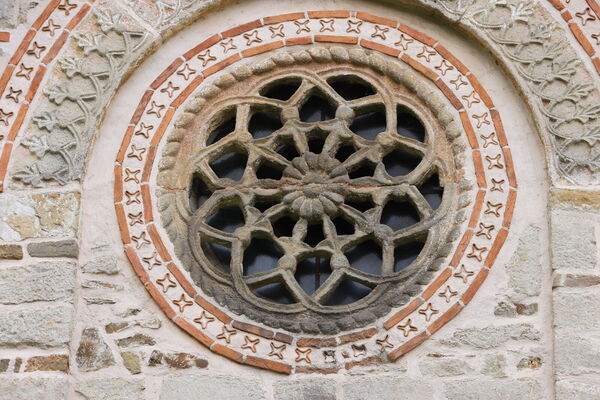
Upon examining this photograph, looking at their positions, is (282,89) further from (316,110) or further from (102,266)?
(102,266)

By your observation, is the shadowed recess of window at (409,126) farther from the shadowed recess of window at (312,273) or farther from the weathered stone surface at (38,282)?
the weathered stone surface at (38,282)

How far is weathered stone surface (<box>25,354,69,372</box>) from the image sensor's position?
24.7 feet

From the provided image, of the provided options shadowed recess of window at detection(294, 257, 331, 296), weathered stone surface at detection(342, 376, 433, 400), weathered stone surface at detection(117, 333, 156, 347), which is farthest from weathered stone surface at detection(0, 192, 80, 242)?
weathered stone surface at detection(342, 376, 433, 400)

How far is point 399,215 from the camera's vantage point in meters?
8.05

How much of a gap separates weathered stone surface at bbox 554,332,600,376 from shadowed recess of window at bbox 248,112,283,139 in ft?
6.91

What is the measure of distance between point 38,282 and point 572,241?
2.89m

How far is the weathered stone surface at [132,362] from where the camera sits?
7574 millimetres

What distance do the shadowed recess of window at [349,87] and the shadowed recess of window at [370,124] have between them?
0.12 m

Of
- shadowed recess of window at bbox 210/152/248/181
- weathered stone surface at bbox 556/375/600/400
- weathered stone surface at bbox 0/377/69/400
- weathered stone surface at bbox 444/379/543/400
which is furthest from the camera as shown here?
shadowed recess of window at bbox 210/152/248/181

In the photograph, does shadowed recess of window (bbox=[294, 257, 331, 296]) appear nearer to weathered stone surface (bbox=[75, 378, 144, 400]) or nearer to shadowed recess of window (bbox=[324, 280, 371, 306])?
shadowed recess of window (bbox=[324, 280, 371, 306])

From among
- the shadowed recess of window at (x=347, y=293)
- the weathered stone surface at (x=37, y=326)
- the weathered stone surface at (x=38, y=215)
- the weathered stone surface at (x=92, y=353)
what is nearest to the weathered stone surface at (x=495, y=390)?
the shadowed recess of window at (x=347, y=293)

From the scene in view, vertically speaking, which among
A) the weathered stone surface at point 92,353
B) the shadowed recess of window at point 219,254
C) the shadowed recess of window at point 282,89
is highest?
the shadowed recess of window at point 282,89

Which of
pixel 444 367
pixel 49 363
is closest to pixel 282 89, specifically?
pixel 444 367

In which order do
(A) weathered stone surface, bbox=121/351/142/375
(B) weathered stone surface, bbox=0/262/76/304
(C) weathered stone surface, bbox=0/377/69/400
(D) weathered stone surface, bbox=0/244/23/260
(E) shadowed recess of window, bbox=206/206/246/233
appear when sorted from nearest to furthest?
(C) weathered stone surface, bbox=0/377/69/400
(A) weathered stone surface, bbox=121/351/142/375
(B) weathered stone surface, bbox=0/262/76/304
(D) weathered stone surface, bbox=0/244/23/260
(E) shadowed recess of window, bbox=206/206/246/233
